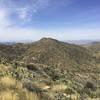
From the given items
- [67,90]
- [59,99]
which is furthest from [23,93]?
[67,90]

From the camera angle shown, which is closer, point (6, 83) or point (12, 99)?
point (12, 99)

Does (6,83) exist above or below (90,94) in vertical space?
above

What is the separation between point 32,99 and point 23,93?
0.37 m

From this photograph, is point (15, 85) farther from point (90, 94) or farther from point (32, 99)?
point (90, 94)

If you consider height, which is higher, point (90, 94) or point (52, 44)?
point (52, 44)

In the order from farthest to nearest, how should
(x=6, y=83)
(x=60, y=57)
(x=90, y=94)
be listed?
1. (x=60, y=57)
2. (x=90, y=94)
3. (x=6, y=83)

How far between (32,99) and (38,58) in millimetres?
34775

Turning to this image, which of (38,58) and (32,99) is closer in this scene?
(32,99)

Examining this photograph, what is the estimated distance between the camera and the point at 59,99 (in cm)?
470

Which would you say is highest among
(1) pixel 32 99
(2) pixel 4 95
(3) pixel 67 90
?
(2) pixel 4 95

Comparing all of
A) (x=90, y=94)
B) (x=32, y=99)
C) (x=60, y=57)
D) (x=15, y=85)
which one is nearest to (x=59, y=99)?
(x=32, y=99)

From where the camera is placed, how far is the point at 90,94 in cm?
703

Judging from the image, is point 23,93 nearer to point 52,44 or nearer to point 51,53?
point 51,53

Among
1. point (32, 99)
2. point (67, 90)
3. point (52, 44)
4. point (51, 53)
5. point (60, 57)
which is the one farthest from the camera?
point (52, 44)
